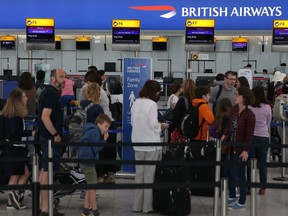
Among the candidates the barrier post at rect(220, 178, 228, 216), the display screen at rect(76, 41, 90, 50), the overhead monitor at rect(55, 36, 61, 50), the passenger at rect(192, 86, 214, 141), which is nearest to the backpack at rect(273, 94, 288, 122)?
the passenger at rect(192, 86, 214, 141)

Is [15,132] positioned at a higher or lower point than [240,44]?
lower

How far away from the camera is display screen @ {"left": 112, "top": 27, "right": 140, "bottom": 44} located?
2098cm

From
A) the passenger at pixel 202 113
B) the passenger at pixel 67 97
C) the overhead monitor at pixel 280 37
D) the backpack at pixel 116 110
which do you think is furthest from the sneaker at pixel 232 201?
the overhead monitor at pixel 280 37

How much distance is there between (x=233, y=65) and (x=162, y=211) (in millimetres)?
20881

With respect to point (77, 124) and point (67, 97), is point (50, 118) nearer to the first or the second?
point (77, 124)

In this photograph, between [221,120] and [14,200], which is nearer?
[14,200]

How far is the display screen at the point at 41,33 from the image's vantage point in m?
20.1

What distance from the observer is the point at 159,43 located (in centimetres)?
2784

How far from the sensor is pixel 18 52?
94.5ft

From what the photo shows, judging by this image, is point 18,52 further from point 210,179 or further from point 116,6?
point 210,179

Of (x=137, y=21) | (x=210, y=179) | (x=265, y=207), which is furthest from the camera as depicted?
(x=137, y=21)

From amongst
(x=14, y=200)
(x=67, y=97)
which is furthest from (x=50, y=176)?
(x=67, y=97)

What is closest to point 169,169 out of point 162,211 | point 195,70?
point 162,211

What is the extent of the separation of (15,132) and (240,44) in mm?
20218
